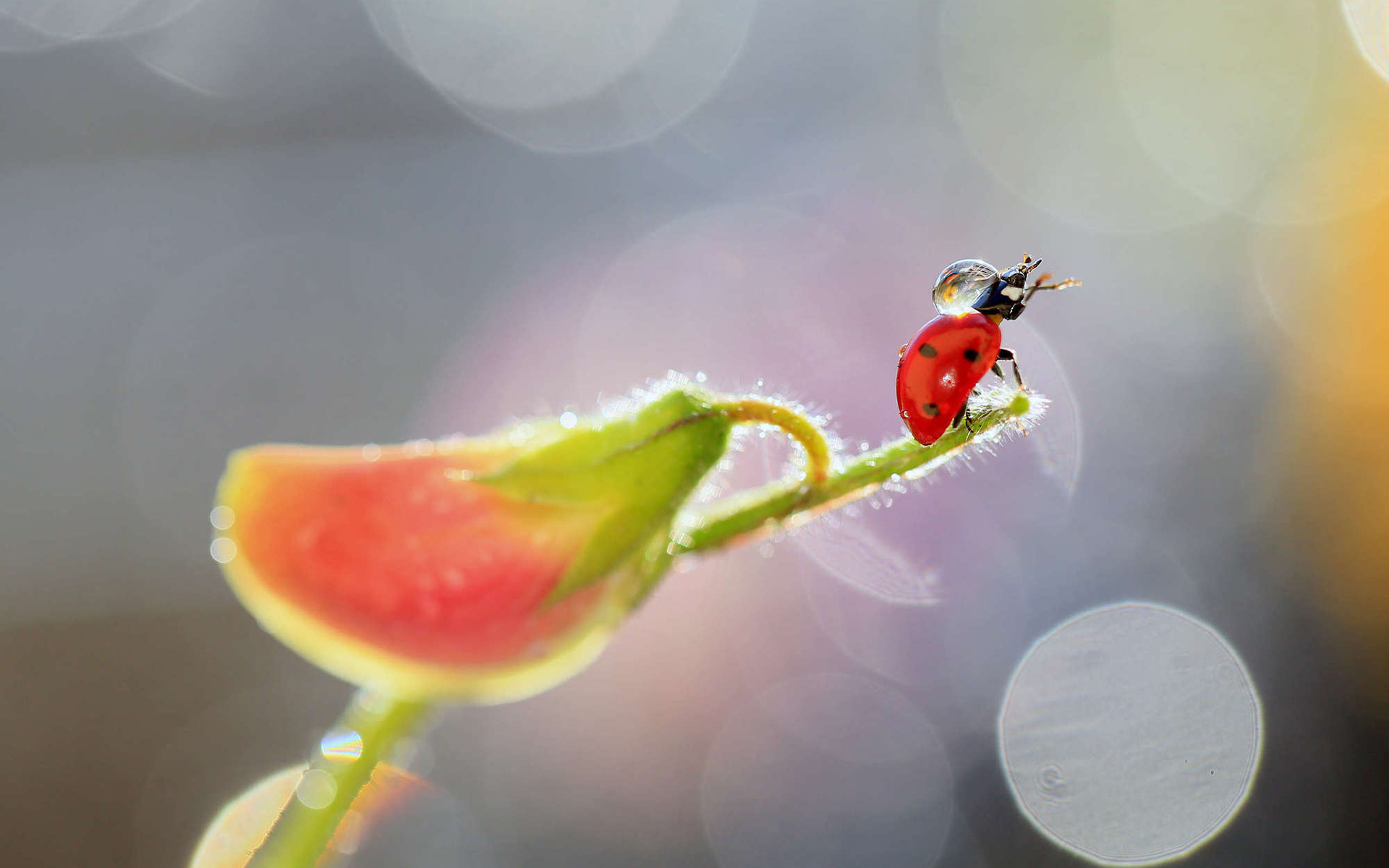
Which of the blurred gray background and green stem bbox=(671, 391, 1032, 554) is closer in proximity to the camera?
green stem bbox=(671, 391, 1032, 554)

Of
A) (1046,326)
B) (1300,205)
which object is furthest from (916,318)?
(1300,205)

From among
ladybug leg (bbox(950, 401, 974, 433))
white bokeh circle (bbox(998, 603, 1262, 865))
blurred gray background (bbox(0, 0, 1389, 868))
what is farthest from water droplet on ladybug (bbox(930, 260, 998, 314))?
blurred gray background (bbox(0, 0, 1389, 868))

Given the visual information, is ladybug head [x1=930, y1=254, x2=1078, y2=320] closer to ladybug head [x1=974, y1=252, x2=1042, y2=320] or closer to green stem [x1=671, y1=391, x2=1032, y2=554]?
ladybug head [x1=974, y1=252, x2=1042, y2=320]

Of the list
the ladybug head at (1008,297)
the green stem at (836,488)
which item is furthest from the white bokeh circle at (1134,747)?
the green stem at (836,488)

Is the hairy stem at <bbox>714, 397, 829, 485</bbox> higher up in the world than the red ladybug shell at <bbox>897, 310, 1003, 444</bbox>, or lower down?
lower down

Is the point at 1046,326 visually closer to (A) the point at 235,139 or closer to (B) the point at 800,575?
(B) the point at 800,575

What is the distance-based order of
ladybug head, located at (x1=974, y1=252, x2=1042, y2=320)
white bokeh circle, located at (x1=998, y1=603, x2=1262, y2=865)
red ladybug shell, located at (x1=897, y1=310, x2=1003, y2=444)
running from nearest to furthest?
red ladybug shell, located at (x1=897, y1=310, x2=1003, y2=444) < ladybug head, located at (x1=974, y1=252, x2=1042, y2=320) < white bokeh circle, located at (x1=998, y1=603, x2=1262, y2=865)

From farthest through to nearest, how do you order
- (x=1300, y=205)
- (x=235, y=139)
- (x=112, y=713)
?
(x=235, y=139) < (x=1300, y=205) < (x=112, y=713)

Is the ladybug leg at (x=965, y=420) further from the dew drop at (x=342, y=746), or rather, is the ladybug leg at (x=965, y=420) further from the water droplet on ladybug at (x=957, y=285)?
the dew drop at (x=342, y=746)
